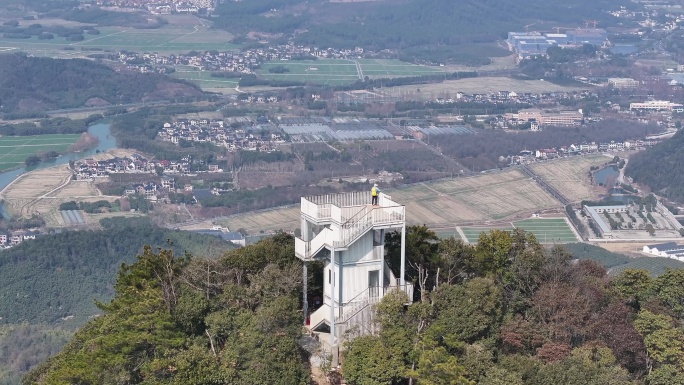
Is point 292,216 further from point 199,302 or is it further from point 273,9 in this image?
point 273,9

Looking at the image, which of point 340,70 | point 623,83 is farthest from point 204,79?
point 623,83

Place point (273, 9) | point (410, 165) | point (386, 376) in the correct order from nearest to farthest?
point (386, 376) → point (410, 165) → point (273, 9)

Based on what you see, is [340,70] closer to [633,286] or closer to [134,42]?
[134,42]

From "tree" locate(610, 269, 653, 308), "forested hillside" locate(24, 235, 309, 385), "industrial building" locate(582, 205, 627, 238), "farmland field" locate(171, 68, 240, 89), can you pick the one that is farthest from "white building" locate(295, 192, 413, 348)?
"farmland field" locate(171, 68, 240, 89)

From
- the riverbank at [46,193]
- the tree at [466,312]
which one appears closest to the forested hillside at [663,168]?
the riverbank at [46,193]

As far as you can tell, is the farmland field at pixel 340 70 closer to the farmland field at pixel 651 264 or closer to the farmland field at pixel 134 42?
the farmland field at pixel 134 42

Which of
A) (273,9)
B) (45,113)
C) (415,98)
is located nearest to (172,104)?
(45,113)

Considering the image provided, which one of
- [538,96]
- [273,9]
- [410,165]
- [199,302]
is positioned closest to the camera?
[199,302]
